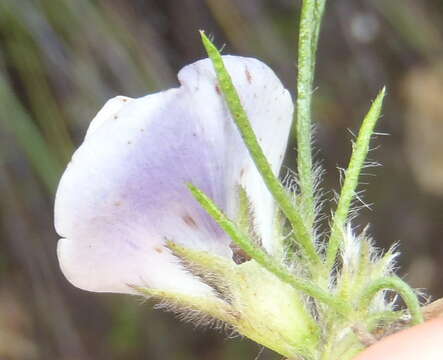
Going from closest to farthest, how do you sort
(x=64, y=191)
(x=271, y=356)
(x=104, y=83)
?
(x=64, y=191) < (x=104, y=83) < (x=271, y=356)

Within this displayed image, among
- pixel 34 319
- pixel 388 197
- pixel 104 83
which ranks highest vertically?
pixel 388 197

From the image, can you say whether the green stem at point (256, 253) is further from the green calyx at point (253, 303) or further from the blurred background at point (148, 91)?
the blurred background at point (148, 91)

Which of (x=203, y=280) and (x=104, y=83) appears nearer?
(x=203, y=280)

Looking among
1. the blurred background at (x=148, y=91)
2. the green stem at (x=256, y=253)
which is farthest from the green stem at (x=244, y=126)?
the blurred background at (x=148, y=91)

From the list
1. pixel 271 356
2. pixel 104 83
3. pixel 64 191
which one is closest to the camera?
pixel 64 191

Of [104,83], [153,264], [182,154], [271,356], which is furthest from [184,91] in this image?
[271,356]

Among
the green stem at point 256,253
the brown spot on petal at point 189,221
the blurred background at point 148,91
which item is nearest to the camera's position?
the green stem at point 256,253

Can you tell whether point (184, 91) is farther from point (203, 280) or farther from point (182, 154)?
point (203, 280)
